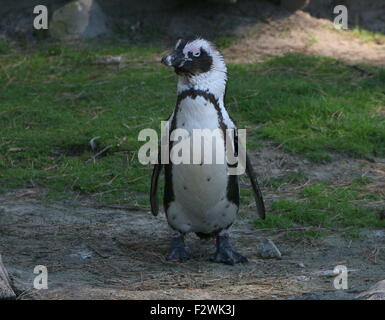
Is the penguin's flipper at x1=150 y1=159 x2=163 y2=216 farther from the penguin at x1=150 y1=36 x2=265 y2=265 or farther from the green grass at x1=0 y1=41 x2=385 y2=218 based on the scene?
the green grass at x1=0 y1=41 x2=385 y2=218

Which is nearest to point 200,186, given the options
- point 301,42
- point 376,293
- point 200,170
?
point 200,170

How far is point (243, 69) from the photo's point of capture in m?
8.68

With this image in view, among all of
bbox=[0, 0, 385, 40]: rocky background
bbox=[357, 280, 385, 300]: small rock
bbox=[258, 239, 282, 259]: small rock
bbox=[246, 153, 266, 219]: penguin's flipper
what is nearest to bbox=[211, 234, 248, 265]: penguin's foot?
bbox=[258, 239, 282, 259]: small rock

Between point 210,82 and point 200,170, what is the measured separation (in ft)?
1.52

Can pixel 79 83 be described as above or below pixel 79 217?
above

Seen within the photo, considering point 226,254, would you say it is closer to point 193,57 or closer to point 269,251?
point 269,251

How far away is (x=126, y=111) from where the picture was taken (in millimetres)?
7754

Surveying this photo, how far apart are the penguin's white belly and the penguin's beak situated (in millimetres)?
195

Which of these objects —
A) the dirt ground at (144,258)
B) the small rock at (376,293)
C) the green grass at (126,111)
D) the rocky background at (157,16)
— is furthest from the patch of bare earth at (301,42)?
the small rock at (376,293)

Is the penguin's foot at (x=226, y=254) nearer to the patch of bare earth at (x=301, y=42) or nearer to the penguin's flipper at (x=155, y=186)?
the penguin's flipper at (x=155, y=186)

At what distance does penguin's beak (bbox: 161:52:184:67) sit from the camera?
4785mm
